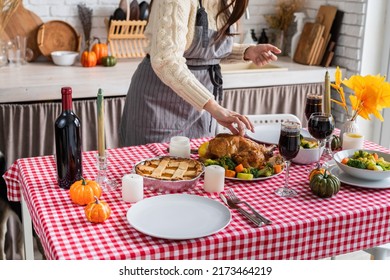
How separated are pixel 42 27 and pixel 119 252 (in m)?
2.58

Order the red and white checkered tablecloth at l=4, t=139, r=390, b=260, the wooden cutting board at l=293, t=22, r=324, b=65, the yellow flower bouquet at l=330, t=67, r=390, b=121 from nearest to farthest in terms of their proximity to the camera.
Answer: the red and white checkered tablecloth at l=4, t=139, r=390, b=260, the yellow flower bouquet at l=330, t=67, r=390, b=121, the wooden cutting board at l=293, t=22, r=324, b=65

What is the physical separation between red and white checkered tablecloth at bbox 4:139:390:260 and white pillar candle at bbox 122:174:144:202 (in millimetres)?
24

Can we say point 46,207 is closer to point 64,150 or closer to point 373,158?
point 64,150

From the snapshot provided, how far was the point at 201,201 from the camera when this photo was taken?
1705mm

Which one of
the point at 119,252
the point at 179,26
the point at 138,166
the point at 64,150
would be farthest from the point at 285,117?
the point at 119,252

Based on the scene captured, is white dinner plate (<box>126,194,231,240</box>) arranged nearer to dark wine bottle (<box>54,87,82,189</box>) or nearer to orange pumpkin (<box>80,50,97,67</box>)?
dark wine bottle (<box>54,87,82,189</box>)

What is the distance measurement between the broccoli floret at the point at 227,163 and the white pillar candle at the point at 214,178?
119 mm

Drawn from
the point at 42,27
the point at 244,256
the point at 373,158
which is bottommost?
the point at 244,256

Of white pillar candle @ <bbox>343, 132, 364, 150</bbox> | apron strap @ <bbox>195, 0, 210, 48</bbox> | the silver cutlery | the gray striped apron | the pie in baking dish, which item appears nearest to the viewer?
the silver cutlery

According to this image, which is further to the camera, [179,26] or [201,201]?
[179,26]

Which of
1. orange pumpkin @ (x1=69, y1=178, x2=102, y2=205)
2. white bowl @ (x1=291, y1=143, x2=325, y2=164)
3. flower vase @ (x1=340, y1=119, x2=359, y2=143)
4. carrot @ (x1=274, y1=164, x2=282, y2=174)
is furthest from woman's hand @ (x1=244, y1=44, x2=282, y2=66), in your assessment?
orange pumpkin @ (x1=69, y1=178, x2=102, y2=205)

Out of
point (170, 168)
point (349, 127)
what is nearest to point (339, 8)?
point (349, 127)

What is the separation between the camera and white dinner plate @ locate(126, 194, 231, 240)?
4.96 feet

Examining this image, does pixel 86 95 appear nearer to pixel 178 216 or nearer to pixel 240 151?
pixel 240 151
